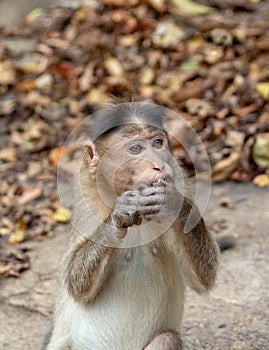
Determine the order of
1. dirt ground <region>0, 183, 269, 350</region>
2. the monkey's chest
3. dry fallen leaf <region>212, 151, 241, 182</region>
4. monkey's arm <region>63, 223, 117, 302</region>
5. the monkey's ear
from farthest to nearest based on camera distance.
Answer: dry fallen leaf <region>212, 151, 241, 182</region>, dirt ground <region>0, 183, 269, 350</region>, the monkey's chest, the monkey's ear, monkey's arm <region>63, 223, 117, 302</region>

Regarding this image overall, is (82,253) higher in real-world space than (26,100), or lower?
higher

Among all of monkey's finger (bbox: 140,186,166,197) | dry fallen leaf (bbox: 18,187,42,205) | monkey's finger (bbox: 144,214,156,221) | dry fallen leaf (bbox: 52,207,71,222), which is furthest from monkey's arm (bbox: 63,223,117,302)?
dry fallen leaf (bbox: 18,187,42,205)

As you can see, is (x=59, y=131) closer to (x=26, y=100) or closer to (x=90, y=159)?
(x=26, y=100)

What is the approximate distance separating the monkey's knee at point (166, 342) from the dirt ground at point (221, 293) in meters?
0.54

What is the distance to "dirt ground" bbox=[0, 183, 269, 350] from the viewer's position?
20.5ft

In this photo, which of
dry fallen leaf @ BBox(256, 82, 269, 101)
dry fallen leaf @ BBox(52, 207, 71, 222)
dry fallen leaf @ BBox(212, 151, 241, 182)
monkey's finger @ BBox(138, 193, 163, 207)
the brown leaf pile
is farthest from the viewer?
Result: dry fallen leaf @ BBox(256, 82, 269, 101)

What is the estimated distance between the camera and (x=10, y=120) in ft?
31.7

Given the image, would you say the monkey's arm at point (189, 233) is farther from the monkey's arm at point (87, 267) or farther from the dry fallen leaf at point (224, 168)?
the dry fallen leaf at point (224, 168)

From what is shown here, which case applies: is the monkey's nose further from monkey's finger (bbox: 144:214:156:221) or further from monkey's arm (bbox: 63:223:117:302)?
monkey's arm (bbox: 63:223:117:302)

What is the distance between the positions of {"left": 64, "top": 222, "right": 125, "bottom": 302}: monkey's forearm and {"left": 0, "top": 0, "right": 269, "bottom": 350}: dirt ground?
884 millimetres

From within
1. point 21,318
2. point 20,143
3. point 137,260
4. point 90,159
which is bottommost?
point 20,143

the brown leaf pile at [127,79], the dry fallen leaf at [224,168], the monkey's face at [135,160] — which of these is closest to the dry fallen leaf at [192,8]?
the brown leaf pile at [127,79]

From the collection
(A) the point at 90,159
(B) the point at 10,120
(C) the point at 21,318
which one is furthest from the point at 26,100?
(A) the point at 90,159

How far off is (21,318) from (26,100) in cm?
368
